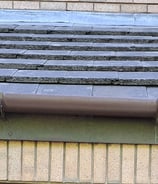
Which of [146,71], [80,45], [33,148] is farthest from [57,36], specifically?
[33,148]

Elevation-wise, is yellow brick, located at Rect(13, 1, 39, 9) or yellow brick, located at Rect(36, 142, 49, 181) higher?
yellow brick, located at Rect(13, 1, 39, 9)

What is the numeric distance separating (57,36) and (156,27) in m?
1.02

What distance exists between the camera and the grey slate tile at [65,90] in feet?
10.3

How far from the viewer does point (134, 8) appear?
492 cm

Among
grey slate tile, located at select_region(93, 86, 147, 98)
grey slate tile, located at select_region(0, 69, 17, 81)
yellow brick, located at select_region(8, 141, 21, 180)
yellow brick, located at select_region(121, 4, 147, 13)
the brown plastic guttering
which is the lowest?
yellow brick, located at select_region(8, 141, 21, 180)

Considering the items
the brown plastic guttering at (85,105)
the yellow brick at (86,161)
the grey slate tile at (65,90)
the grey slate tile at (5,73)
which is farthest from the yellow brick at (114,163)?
the grey slate tile at (5,73)

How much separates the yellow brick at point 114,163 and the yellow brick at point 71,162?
21cm

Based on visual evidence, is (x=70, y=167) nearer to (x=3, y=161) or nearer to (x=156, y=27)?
(x=3, y=161)

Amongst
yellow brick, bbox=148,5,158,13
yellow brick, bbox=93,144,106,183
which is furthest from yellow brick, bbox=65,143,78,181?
yellow brick, bbox=148,5,158,13

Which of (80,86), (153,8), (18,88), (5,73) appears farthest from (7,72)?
(153,8)

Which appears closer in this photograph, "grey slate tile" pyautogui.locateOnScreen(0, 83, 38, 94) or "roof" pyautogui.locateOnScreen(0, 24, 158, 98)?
"grey slate tile" pyautogui.locateOnScreen(0, 83, 38, 94)

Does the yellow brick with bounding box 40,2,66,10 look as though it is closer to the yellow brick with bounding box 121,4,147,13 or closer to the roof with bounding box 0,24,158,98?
the roof with bounding box 0,24,158,98

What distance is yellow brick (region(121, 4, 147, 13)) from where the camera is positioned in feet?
16.1

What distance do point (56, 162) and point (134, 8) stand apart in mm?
2225
